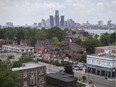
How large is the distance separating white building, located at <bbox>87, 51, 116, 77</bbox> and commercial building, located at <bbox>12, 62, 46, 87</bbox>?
4.02 meters

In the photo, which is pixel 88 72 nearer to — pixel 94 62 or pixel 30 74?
pixel 94 62

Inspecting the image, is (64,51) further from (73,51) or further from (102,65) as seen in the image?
(102,65)

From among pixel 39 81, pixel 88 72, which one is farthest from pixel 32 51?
pixel 39 81

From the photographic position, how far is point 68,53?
1864 centimetres

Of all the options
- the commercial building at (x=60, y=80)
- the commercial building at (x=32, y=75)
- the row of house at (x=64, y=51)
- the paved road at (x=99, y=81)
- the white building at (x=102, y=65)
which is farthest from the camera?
the row of house at (x=64, y=51)

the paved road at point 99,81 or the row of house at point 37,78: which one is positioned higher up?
the row of house at point 37,78

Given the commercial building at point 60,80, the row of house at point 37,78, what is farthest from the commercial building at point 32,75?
the commercial building at point 60,80

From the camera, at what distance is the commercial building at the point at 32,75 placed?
9.55 meters

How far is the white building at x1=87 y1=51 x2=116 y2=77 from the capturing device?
12727 millimetres

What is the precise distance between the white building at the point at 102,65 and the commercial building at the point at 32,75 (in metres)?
4.02

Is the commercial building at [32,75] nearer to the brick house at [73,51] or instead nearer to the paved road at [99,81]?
the paved road at [99,81]

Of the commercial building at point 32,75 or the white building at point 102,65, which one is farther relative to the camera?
the white building at point 102,65

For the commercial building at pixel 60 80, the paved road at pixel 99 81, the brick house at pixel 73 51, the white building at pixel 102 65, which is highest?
the brick house at pixel 73 51

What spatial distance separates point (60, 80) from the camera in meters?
10.2
